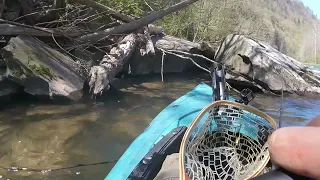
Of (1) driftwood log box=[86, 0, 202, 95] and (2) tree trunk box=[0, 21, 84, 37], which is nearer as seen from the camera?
(2) tree trunk box=[0, 21, 84, 37]

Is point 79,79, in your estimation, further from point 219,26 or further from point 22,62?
point 219,26

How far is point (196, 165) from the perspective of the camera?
207 cm

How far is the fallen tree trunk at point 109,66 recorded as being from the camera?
5.99 metres

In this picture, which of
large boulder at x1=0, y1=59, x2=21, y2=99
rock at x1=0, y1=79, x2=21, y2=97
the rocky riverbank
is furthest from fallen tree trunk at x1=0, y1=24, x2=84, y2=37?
rock at x1=0, y1=79, x2=21, y2=97

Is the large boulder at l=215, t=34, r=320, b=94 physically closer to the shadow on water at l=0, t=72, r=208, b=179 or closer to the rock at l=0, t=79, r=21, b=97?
the shadow on water at l=0, t=72, r=208, b=179

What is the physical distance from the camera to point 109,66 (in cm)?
652

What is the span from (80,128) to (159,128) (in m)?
1.94

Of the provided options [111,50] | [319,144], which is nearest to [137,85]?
[111,50]

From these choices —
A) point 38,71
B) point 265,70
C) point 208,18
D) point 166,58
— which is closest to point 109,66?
point 38,71

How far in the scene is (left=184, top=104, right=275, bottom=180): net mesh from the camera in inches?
92.0

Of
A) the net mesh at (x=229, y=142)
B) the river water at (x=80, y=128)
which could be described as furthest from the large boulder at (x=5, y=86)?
the net mesh at (x=229, y=142)

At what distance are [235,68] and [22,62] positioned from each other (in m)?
5.35

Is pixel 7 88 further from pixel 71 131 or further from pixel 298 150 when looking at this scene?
pixel 298 150

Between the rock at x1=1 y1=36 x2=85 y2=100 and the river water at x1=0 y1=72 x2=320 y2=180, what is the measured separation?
0.26 metres
